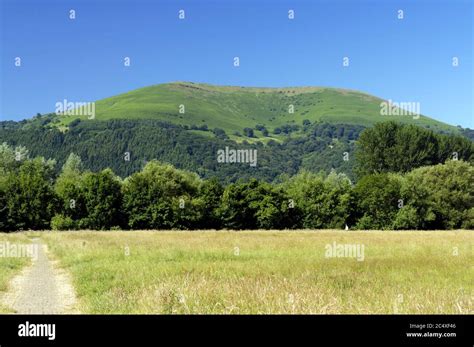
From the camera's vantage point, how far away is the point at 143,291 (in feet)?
38.3

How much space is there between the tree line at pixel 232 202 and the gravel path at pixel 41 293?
48339 mm

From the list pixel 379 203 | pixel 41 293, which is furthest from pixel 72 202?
pixel 41 293

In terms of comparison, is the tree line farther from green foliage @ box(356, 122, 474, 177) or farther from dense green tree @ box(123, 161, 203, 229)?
green foliage @ box(356, 122, 474, 177)

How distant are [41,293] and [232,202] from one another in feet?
200

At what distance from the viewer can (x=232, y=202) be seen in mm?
75000

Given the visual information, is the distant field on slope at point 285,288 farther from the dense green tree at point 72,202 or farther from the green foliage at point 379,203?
→ the green foliage at point 379,203

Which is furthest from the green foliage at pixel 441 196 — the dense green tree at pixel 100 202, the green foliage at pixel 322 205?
the dense green tree at pixel 100 202

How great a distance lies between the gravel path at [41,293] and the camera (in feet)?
38.6

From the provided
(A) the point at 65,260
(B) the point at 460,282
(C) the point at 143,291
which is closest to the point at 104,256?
(A) the point at 65,260

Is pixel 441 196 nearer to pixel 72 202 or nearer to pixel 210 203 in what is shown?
pixel 210 203

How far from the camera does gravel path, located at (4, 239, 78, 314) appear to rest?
1177 cm
